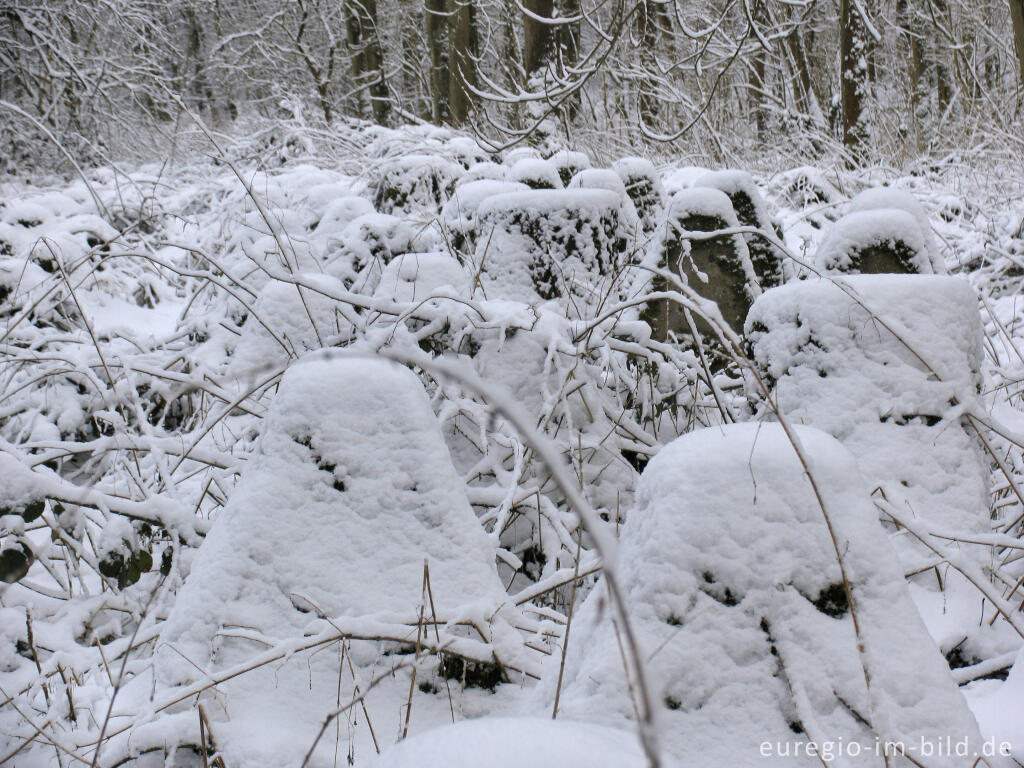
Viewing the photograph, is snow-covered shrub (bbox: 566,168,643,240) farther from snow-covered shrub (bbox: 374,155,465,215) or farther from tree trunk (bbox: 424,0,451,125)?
tree trunk (bbox: 424,0,451,125)

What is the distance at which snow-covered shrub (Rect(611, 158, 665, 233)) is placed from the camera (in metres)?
4.62

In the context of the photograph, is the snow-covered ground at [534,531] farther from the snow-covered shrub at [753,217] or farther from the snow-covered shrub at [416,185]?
the snow-covered shrub at [416,185]

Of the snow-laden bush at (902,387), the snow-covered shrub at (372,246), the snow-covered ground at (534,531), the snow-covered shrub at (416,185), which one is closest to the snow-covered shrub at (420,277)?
the snow-covered ground at (534,531)

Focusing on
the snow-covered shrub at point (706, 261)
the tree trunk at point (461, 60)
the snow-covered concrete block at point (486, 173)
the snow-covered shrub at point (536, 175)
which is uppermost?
the tree trunk at point (461, 60)

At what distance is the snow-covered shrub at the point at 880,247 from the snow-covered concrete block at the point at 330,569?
2102mm

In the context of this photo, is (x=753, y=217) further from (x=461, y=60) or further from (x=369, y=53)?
(x=369, y=53)

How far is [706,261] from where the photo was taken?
3.62 metres

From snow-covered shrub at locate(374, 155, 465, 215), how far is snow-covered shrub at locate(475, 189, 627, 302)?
2.28m

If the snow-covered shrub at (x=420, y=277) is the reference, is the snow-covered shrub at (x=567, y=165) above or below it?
above

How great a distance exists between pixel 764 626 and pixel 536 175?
3636mm

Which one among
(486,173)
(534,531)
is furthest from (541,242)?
(486,173)

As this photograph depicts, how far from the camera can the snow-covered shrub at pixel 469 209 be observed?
145 inches

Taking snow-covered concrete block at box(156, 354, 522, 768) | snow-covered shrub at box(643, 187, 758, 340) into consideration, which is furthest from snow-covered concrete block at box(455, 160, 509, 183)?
snow-covered concrete block at box(156, 354, 522, 768)

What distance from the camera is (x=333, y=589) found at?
1.37 m
